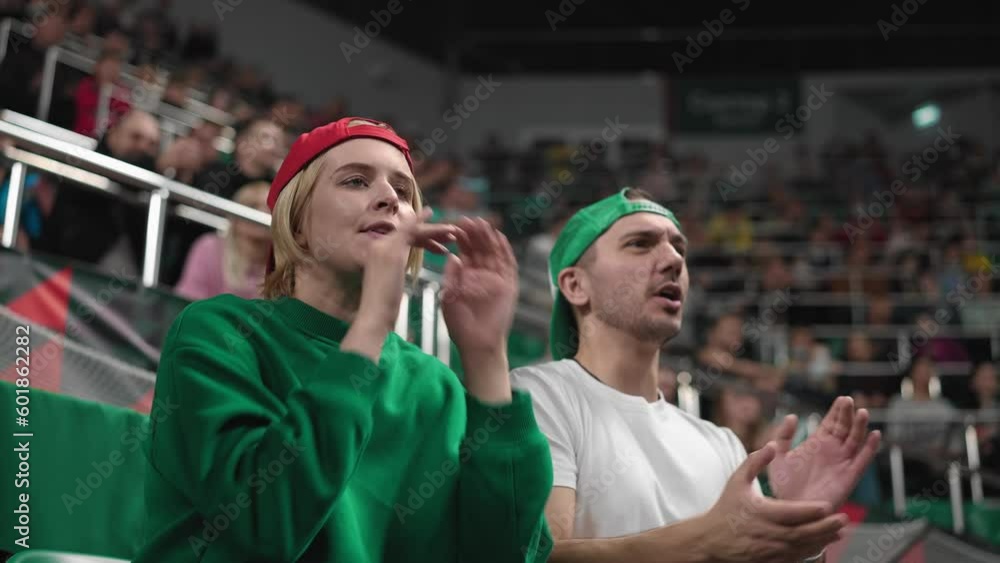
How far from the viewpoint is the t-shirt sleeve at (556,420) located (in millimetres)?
2043

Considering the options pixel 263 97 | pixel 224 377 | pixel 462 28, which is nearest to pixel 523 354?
pixel 224 377

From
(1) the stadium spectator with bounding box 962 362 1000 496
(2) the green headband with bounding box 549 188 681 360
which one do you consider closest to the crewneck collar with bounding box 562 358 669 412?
(2) the green headband with bounding box 549 188 681 360

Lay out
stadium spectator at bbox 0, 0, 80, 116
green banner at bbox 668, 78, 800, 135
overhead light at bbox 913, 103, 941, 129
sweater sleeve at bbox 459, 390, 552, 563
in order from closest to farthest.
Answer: sweater sleeve at bbox 459, 390, 552, 563
stadium spectator at bbox 0, 0, 80, 116
green banner at bbox 668, 78, 800, 135
overhead light at bbox 913, 103, 941, 129

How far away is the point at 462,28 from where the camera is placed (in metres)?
14.2

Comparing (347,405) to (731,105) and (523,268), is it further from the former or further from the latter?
(731,105)

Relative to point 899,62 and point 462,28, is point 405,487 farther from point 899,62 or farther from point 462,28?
point 899,62

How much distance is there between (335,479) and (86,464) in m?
1.12

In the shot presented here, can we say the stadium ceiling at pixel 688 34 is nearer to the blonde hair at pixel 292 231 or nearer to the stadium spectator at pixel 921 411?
the stadium spectator at pixel 921 411

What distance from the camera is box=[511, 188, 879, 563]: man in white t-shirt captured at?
1792 mm

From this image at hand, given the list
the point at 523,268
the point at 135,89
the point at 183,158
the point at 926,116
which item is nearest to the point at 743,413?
the point at 523,268

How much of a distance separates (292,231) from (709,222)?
932 centimetres

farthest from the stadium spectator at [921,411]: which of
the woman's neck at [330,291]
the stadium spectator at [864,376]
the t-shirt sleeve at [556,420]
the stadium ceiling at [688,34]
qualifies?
the stadium ceiling at [688,34]

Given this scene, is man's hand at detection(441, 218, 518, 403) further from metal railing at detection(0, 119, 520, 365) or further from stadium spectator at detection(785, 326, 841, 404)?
stadium spectator at detection(785, 326, 841, 404)

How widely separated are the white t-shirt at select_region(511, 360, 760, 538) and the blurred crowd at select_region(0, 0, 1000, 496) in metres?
1.47
